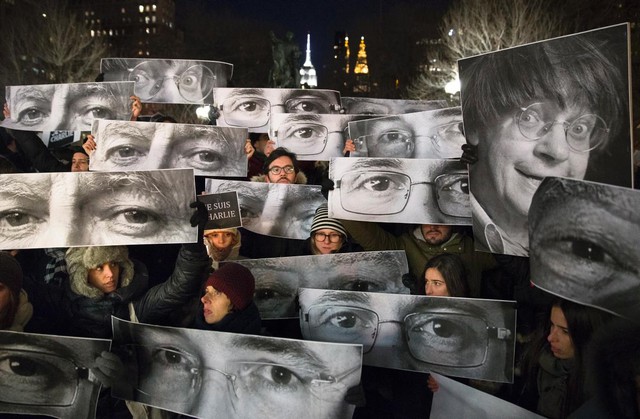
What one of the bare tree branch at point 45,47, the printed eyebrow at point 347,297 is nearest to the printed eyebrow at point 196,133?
the printed eyebrow at point 347,297

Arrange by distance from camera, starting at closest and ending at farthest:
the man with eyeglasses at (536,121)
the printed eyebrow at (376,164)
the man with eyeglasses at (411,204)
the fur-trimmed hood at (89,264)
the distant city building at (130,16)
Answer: the man with eyeglasses at (536,121), the fur-trimmed hood at (89,264), the man with eyeglasses at (411,204), the printed eyebrow at (376,164), the distant city building at (130,16)

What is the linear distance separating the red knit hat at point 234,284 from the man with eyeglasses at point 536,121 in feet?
3.89

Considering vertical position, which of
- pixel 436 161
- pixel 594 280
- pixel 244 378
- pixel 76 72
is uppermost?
pixel 76 72

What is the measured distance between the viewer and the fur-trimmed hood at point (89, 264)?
130 inches

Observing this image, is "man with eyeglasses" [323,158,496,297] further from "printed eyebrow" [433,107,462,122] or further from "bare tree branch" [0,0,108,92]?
"bare tree branch" [0,0,108,92]

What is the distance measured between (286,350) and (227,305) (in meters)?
0.48

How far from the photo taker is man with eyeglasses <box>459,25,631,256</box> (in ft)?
8.63

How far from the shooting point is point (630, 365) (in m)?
2.28

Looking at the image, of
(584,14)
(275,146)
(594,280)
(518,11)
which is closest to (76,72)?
(518,11)

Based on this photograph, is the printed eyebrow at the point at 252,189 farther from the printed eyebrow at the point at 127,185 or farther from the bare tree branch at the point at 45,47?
the bare tree branch at the point at 45,47

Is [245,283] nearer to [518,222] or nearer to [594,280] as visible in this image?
[518,222]

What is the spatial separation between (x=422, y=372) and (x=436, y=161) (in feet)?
4.35

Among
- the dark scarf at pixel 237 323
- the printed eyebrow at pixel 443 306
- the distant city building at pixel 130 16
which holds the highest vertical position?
the distant city building at pixel 130 16

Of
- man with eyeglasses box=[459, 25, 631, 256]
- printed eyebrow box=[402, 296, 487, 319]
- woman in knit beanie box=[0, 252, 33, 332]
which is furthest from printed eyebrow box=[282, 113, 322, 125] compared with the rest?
woman in knit beanie box=[0, 252, 33, 332]
